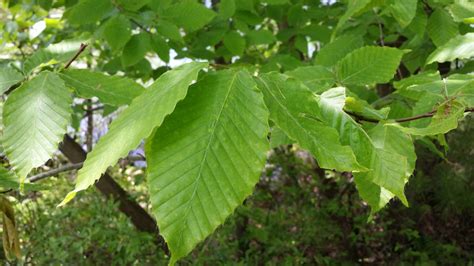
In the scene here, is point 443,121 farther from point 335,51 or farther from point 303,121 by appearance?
point 335,51

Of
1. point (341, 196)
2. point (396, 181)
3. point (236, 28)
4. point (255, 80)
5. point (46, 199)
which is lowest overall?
point (341, 196)

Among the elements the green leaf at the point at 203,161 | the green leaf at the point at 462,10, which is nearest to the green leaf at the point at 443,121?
the green leaf at the point at 203,161

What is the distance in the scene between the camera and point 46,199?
3232mm

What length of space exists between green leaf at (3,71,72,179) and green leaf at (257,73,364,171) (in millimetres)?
302

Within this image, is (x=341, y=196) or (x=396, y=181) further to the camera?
(x=341, y=196)

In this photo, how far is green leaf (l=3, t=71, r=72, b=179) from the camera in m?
0.62

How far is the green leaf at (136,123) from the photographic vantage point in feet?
1.62

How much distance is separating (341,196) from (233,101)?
3.22 metres

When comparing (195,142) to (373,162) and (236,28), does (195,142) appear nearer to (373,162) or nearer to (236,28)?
(373,162)

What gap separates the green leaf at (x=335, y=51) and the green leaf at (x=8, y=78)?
1.07m

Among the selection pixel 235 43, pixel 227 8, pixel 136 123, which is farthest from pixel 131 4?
pixel 136 123

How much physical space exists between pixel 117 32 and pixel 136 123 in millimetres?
1162

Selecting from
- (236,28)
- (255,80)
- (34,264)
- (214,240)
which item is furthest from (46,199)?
(255,80)

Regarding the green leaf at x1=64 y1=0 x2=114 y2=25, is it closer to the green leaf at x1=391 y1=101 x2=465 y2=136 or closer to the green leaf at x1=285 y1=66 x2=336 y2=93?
the green leaf at x1=285 y1=66 x2=336 y2=93
